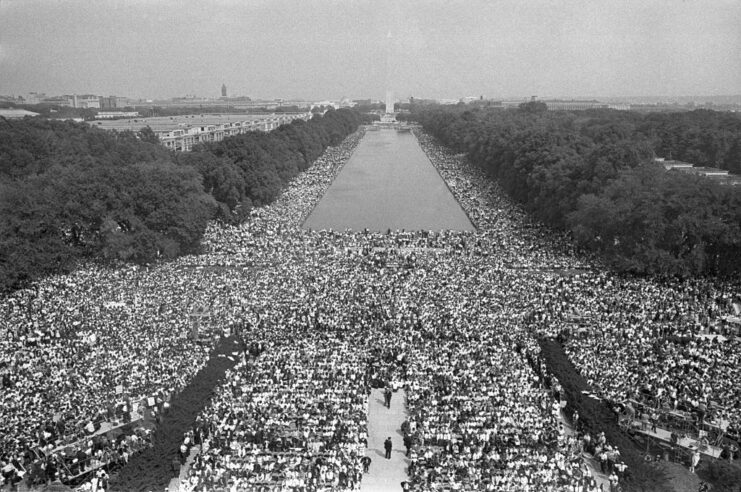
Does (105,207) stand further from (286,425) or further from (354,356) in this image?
(286,425)

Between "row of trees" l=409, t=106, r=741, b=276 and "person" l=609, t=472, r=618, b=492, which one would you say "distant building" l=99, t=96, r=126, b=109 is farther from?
"person" l=609, t=472, r=618, b=492

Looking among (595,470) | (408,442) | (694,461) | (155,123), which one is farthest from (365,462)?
(155,123)

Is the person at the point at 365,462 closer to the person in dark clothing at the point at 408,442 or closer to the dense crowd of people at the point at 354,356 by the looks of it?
the dense crowd of people at the point at 354,356

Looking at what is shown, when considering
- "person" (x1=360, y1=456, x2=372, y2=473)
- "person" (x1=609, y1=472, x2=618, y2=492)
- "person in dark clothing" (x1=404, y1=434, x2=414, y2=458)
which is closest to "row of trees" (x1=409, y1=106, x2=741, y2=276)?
"person" (x1=609, y1=472, x2=618, y2=492)

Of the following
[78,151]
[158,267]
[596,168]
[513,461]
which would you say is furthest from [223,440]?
[78,151]

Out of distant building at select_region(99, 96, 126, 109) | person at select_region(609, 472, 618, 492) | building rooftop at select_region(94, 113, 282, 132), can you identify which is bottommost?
person at select_region(609, 472, 618, 492)

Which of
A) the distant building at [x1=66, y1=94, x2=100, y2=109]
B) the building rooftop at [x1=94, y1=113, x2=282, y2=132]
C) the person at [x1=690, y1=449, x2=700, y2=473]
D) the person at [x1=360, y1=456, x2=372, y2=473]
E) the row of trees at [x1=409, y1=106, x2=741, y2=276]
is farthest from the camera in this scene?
the distant building at [x1=66, y1=94, x2=100, y2=109]
